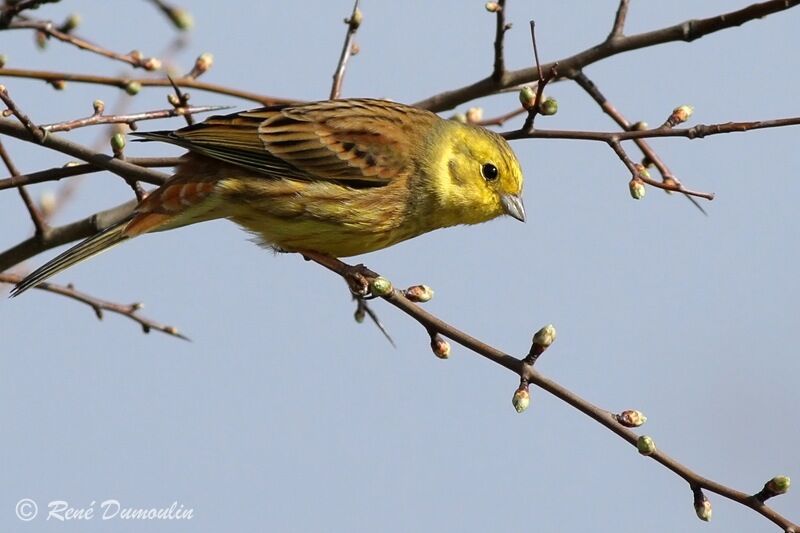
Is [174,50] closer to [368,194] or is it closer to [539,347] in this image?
[368,194]

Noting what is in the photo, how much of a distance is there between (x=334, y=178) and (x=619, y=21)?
155 cm

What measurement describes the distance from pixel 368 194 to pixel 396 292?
1407 mm

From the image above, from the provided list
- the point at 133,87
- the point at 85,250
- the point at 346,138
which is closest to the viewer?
the point at 133,87

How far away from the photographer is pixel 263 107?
17.2 feet

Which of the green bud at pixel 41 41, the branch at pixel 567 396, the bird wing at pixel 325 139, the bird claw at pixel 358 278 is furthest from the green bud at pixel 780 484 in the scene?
the green bud at pixel 41 41

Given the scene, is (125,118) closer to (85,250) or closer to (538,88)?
(85,250)

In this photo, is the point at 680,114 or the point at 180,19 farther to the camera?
the point at 680,114

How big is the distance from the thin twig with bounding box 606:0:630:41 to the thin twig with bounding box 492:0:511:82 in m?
0.43

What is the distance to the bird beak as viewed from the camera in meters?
5.22

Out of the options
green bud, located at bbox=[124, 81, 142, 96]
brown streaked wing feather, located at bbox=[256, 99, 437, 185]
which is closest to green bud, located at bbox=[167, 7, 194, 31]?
green bud, located at bbox=[124, 81, 142, 96]

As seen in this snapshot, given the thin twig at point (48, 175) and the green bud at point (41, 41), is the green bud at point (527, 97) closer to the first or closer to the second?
the thin twig at point (48, 175)

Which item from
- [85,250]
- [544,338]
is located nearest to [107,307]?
[85,250]

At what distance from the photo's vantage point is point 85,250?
15.0ft

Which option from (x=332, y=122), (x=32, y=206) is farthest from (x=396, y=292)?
(x=332, y=122)
